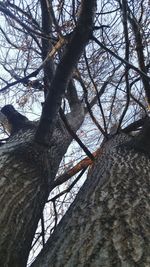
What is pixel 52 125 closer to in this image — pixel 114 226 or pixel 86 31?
pixel 86 31

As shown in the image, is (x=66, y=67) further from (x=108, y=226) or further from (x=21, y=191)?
(x=108, y=226)

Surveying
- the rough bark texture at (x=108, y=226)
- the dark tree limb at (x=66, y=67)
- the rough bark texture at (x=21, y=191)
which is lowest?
the rough bark texture at (x=108, y=226)

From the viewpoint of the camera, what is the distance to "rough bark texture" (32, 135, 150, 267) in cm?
142

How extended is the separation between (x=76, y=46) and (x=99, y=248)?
1253 mm

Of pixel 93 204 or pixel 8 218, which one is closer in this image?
pixel 93 204

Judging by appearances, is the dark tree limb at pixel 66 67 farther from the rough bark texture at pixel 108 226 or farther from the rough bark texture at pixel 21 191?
the rough bark texture at pixel 108 226

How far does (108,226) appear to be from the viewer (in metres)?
1.66

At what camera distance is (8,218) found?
2129 millimetres

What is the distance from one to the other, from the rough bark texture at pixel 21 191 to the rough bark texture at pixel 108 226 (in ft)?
0.98

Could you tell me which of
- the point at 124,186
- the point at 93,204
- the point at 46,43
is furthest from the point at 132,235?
the point at 46,43

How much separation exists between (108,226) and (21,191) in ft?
3.02

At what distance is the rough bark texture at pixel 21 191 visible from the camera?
6.67 feet

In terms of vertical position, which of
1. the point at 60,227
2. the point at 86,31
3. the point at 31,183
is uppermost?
the point at 86,31

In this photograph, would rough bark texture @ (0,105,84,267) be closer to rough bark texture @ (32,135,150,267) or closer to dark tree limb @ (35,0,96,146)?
dark tree limb @ (35,0,96,146)
